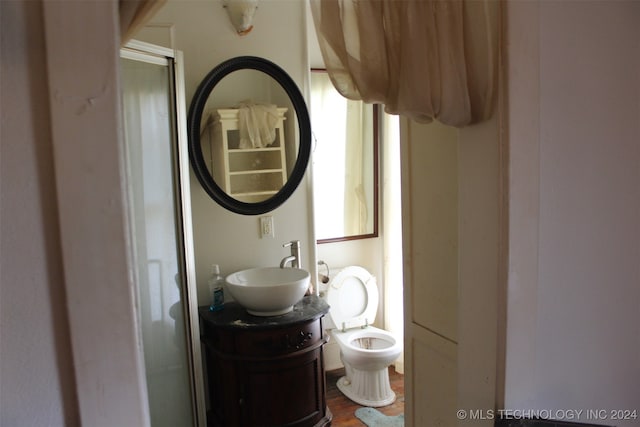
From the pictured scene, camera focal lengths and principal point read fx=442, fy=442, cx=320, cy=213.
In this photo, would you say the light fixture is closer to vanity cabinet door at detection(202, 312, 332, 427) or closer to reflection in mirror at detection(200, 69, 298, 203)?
reflection in mirror at detection(200, 69, 298, 203)

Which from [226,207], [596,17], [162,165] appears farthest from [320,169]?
[596,17]

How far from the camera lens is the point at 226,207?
7.60ft

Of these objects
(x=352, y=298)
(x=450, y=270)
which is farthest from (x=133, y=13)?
(x=352, y=298)

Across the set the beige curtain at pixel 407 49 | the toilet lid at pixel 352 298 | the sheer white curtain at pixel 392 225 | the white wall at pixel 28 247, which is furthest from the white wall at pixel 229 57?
the white wall at pixel 28 247

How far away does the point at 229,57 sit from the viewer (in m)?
2.31

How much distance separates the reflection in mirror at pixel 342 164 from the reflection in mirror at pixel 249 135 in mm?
392

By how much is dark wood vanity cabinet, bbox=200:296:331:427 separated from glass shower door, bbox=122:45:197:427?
0.15 m

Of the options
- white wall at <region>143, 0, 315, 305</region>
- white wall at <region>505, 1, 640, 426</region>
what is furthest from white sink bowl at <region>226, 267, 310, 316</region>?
white wall at <region>505, 1, 640, 426</region>

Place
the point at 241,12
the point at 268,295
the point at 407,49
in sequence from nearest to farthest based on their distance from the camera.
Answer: the point at 407,49
the point at 268,295
the point at 241,12

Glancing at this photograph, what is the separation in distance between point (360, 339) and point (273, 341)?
34.6 inches

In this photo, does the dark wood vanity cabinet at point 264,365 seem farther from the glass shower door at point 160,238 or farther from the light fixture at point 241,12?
the light fixture at point 241,12

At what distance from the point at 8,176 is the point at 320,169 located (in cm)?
226

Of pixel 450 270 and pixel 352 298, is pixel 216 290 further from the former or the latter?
pixel 450 270

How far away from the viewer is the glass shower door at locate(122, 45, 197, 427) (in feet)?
5.68
